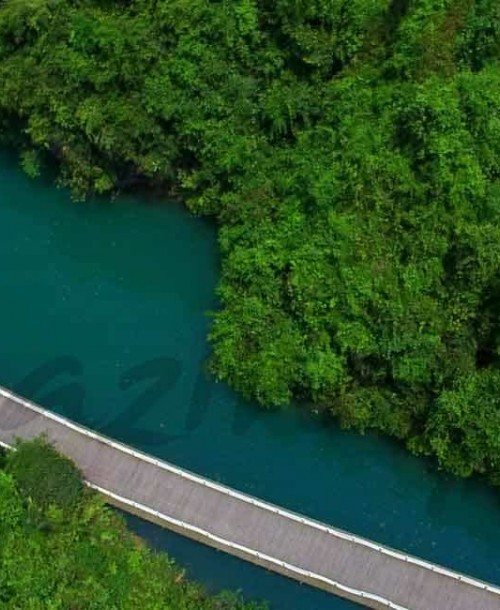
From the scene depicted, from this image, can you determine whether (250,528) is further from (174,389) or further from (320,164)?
(320,164)

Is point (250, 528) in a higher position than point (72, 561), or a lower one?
higher

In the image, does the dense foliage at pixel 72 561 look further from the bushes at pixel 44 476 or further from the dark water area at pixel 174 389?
the dark water area at pixel 174 389

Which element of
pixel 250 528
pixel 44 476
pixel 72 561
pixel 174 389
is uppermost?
pixel 174 389

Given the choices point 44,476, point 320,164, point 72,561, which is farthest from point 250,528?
point 320,164

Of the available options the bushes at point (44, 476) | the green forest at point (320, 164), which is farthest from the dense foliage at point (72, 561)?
the green forest at point (320, 164)

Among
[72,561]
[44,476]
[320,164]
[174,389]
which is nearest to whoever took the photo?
[72,561]

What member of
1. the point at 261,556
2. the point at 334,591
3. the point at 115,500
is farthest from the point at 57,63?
the point at 334,591
